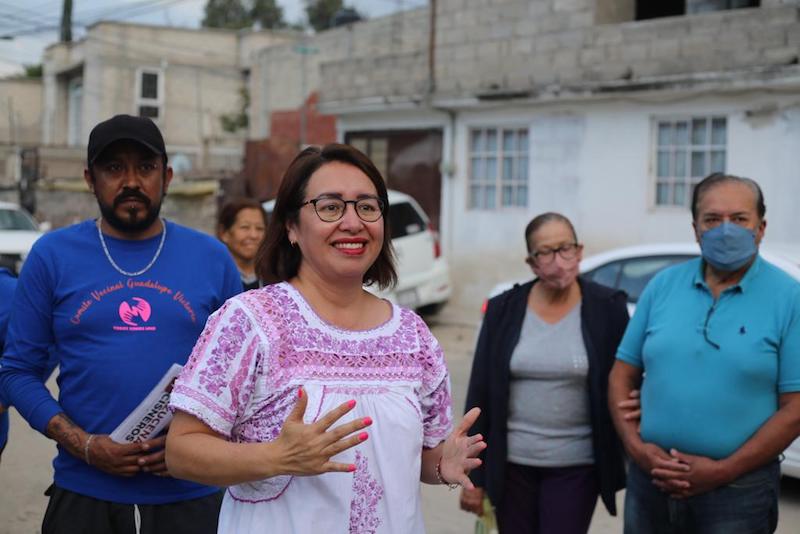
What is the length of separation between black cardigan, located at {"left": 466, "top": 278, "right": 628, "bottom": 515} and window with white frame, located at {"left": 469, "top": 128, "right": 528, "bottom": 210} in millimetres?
10124

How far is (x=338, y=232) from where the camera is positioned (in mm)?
2340

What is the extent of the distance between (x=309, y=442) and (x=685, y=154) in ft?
37.0

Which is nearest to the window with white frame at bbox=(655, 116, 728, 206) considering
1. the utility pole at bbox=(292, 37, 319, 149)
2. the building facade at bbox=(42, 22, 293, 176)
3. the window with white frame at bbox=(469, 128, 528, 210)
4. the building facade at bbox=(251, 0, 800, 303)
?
the building facade at bbox=(251, 0, 800, 303)

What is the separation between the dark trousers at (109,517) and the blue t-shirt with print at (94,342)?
0.03 m

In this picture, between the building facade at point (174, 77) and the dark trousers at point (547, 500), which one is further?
the building facade at point (174, 77)

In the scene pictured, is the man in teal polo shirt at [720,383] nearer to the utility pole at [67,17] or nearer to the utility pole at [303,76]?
the utility pole at [303,76]

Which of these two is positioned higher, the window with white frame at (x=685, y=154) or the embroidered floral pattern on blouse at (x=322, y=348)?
the window with white frame at (x=685, y=154)

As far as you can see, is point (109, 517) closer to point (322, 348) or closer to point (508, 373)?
point (322, 348)

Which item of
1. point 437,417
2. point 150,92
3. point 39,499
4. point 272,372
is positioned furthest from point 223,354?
point 150,92

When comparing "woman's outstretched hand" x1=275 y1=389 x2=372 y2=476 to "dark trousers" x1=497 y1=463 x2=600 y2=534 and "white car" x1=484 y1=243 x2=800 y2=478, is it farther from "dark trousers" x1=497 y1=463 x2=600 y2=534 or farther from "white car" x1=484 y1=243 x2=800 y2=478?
"white car" x1=484 y1=243 x2=800 y2=478

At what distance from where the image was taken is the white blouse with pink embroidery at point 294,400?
2.18 m

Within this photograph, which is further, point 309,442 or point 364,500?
point 364,500

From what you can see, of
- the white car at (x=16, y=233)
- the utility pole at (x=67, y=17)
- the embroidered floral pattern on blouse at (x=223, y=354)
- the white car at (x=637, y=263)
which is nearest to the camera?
the embroidered floral pattern on blouse at (x=223, y=354)

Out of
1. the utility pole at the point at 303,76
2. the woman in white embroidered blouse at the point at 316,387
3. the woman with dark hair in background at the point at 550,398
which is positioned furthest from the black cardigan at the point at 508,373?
the utility pole at the point at 303,76
